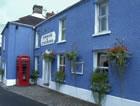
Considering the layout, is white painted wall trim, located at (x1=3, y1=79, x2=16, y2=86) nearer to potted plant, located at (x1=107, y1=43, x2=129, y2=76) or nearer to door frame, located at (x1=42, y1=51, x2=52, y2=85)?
door frame, located at (x1=42, y1=51, x2=52, y2=85)

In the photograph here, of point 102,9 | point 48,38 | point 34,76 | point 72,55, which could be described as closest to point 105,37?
point 102,9

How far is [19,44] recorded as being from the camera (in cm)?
2808

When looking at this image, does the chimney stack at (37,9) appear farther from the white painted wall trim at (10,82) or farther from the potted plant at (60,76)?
the potted plant at (60,76)

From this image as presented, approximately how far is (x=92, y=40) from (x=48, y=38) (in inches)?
317

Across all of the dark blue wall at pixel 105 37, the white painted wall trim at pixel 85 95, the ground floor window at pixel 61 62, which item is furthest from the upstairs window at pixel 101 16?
the ground floor window at pixel 61 62

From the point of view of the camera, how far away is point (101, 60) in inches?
606

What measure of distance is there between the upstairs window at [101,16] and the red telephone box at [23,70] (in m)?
12.2

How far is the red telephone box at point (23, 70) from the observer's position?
26.6 metres

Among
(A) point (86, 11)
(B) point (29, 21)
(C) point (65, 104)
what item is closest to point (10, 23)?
(B) point (29, 21)

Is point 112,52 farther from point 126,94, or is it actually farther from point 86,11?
point 86,11

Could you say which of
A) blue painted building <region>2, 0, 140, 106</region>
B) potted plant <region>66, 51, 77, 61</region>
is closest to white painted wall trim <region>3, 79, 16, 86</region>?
blue painted building <region>2, 0, 140, 106</region>

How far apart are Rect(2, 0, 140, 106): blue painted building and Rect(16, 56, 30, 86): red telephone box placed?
2.95 meters

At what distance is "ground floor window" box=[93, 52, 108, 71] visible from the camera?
14.9 metres

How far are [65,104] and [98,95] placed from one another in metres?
1.72
